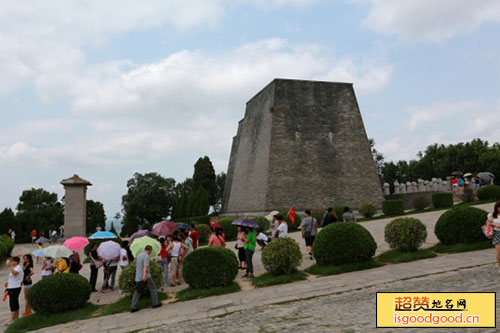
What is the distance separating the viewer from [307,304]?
8.02 metres

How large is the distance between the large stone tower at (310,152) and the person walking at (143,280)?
21255mm

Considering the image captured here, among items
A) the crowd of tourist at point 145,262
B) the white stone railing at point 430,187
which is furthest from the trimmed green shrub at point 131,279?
the white stone railing at point 430,187

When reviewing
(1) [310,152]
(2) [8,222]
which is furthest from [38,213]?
(1) [310,152]

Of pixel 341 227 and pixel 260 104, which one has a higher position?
pixel 260 104

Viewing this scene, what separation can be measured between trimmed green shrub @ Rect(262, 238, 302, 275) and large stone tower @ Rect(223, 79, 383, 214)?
19.5 metres

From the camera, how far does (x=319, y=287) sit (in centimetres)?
Answer: 920

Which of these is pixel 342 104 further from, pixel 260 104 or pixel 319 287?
pixel 319 287

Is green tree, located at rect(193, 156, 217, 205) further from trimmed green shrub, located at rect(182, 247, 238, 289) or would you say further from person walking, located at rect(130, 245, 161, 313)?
person walking, located at rect(130, 245, 161, 313)

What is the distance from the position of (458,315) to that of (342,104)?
29762 mm

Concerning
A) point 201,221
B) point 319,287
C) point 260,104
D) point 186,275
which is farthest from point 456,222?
point 260,104

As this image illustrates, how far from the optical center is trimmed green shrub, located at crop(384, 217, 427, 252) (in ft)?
38.1

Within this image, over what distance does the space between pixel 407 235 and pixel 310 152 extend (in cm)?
2081

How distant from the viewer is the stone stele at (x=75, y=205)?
26.8m

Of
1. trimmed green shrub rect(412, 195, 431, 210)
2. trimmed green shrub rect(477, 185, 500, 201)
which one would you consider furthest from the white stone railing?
trimmed green shrub rect(477, 185, 500, 201)
